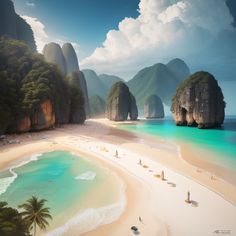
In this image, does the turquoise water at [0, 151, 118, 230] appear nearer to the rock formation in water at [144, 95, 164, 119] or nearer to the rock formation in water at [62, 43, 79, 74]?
the rock formation in water at [62, 43, 79, 74]

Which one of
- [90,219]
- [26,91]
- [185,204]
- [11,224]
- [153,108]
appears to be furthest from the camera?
[153,108]

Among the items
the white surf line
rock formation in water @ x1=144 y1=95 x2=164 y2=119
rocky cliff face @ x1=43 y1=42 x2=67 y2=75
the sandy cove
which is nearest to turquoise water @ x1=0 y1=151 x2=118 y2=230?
the sandy cove

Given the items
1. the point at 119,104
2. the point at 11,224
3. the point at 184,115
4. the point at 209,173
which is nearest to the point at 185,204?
the point at 209,173

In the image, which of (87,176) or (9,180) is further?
(87,176)

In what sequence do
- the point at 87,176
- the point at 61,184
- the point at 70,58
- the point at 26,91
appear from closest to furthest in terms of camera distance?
1. the point at 61,184
2. the point at 87,176
3. the point at 26,91
4. the point at 70,58

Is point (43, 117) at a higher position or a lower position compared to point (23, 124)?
higher

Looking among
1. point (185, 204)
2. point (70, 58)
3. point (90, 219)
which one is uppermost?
point (70, 58)

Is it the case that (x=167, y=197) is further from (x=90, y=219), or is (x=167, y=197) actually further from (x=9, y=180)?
(x=9, y=180)

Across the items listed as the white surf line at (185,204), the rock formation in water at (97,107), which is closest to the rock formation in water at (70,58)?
the rock formation in water at (97,107)
